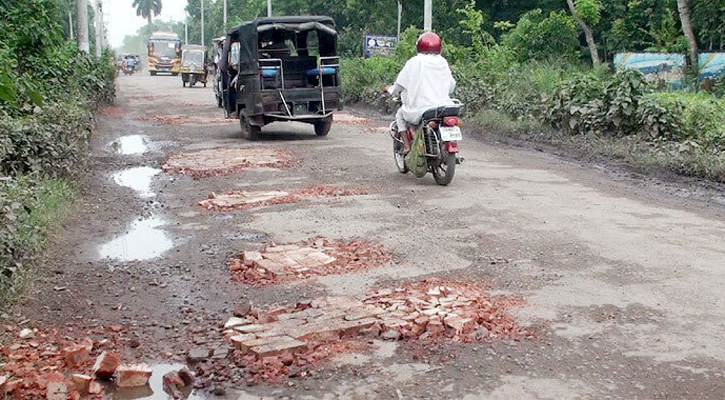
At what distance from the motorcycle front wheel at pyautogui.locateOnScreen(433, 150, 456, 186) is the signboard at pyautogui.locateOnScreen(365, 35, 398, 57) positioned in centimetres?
2004

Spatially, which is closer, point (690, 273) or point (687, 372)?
point (687, 372)

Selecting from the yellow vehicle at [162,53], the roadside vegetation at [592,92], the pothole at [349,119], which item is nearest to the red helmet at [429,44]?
the roadside vegetation at [592,92]

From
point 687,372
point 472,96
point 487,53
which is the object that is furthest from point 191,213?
point 487,53

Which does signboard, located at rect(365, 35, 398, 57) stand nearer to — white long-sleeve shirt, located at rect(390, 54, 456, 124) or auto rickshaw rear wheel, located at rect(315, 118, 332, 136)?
auto rickshaw rear wheel, located at rect(315, 118, 332, 136)

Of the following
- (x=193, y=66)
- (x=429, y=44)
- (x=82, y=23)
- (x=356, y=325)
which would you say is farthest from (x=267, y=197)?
(x=193, y=66)

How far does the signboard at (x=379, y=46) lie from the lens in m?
30.9

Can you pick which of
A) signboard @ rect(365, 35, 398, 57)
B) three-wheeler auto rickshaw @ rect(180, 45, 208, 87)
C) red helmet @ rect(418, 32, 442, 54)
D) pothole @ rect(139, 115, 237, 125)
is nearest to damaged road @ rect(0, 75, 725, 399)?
red helmet @ rect(418, 32, 442, 54)

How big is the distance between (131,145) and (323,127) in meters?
3.81

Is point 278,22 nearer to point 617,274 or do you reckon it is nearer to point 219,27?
point 617,274

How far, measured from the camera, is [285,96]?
648 inches

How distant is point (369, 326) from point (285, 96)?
38.4 feet

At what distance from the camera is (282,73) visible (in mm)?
17266

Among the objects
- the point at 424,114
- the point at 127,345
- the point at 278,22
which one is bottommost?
the point at 127,345

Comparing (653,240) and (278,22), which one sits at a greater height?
(278,22)
